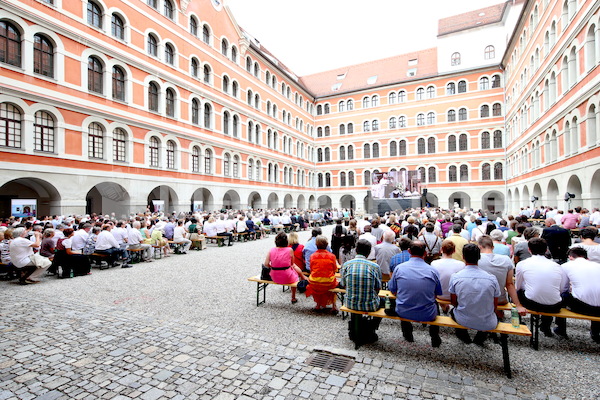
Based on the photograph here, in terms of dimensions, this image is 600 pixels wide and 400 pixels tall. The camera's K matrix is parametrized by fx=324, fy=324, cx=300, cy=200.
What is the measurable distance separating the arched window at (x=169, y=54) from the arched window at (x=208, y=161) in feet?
22.1

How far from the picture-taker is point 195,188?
79.5 feet

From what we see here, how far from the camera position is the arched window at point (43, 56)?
15.4 m

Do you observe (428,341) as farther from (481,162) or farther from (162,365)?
(481,162)

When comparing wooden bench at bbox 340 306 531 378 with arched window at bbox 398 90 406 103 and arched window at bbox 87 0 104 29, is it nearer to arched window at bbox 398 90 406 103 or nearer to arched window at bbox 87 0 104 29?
arched window at bbox 87 0 104 29

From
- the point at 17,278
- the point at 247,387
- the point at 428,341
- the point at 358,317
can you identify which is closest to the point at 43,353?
the point at 247,387

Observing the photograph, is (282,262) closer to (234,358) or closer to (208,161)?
(234,358)

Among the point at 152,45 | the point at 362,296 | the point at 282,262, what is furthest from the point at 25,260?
the point at 152,45

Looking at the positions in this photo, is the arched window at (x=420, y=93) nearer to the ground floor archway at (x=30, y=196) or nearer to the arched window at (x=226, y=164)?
the arched window at (x=226, y=164)

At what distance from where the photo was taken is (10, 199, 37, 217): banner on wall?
1419cm

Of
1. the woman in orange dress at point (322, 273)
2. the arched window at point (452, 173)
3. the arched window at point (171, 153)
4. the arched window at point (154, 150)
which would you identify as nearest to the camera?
the woman in orange dress at point (322, 273)

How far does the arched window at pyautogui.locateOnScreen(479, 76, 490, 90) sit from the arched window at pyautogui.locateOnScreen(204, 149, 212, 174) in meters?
31.5

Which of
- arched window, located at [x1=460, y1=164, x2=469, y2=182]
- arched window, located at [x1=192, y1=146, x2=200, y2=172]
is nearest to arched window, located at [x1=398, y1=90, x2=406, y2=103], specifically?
arched window, located at [x1=460, y1=164, x2=469, y2=182]

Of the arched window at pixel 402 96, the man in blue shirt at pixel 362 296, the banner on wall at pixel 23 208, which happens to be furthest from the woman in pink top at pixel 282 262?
the arched window at pixel 402 96

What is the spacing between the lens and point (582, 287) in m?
4.43
